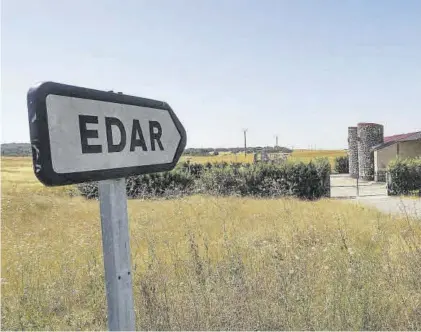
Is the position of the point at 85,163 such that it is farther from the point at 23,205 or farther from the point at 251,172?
the point at 251,172

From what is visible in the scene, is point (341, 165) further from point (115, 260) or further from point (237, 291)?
point (115, 260)

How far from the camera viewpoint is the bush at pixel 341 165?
132 feet

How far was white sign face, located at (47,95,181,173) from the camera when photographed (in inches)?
35.0

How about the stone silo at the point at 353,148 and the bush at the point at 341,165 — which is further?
the bush at the point at 341,165

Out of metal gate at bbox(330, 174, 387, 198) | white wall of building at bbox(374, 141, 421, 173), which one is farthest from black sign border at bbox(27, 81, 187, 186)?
white wall of building at bbox(374, 141, 421, 173)

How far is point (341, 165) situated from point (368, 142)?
1055 centimetres

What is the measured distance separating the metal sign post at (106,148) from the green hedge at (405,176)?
22263 millimetres

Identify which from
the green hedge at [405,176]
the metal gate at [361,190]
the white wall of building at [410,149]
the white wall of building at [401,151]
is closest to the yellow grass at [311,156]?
the metal gate at [361,190]

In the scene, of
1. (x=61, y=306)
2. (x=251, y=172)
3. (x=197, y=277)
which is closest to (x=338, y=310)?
(x=197, y=277)

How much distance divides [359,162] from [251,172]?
51.9ft

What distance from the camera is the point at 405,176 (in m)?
20.8

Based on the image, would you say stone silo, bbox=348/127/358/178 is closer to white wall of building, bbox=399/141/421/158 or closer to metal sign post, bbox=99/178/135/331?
white wall of building, bbox=399/141/421/158

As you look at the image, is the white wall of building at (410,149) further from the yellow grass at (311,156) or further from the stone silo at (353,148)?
the yellow grass at (311,156)

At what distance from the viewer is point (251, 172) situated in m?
19.5
